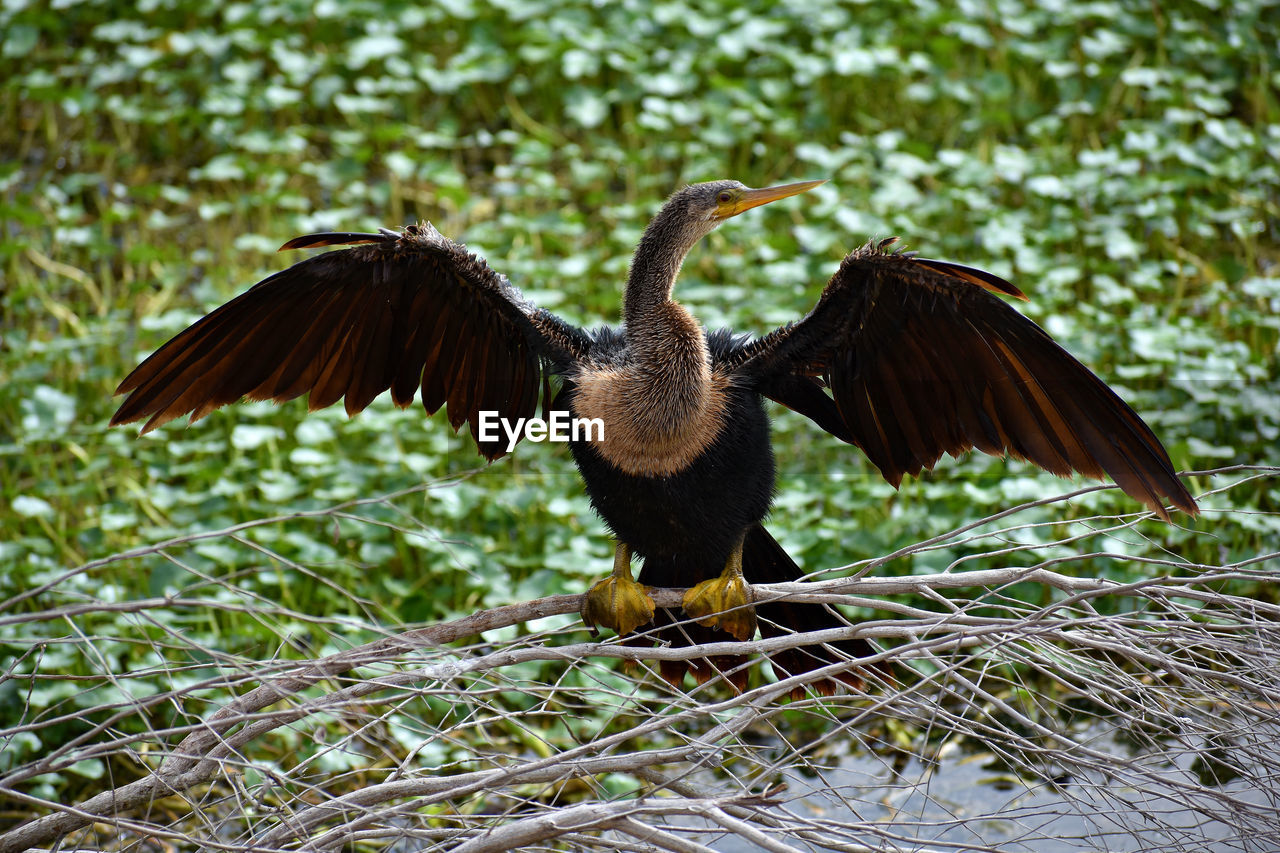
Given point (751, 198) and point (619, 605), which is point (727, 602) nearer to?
point (619, 605)

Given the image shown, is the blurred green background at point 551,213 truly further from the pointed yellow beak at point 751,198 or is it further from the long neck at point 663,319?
the pointed yellow beak at point 751,198

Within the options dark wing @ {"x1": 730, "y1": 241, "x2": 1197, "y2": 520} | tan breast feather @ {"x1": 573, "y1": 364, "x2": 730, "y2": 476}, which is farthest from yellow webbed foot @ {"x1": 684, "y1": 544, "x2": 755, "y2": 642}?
dark wing @ {"x1": 730, "y1": 241, "x2": 1197, "y2": 520}

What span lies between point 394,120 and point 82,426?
8.18 feet

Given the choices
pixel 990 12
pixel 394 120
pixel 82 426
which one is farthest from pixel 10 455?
pixel 990 12

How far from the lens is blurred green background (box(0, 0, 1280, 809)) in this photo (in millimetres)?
3887

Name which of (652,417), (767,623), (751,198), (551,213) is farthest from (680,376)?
(551,213)

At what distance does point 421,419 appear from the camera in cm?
441

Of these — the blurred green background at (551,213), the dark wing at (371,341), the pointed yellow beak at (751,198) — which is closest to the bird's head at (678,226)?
the pointed yellow beak at (751,198)

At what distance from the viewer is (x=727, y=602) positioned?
2.61 meters

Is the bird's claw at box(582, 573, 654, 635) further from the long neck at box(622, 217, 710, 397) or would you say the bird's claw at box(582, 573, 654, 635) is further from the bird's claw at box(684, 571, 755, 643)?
the long neck at box(622, 217, 710, 397)

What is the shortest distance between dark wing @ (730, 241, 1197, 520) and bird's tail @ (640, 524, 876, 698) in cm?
36

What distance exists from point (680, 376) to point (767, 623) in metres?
0.63

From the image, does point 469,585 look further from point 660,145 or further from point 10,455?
point 660,145

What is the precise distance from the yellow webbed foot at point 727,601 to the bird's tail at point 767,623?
0.06 m
